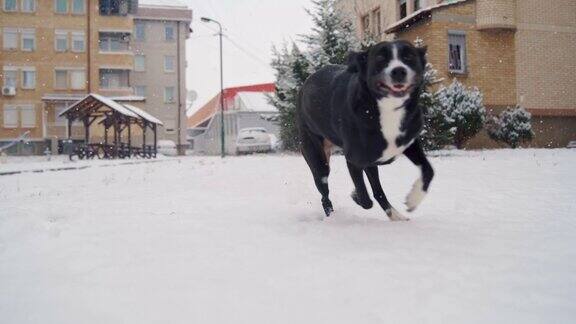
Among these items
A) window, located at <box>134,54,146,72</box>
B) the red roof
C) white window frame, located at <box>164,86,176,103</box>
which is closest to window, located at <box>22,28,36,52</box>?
window, located at <box>134,54,146,72</box>

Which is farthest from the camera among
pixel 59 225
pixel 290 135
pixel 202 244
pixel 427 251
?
pixel 290 135

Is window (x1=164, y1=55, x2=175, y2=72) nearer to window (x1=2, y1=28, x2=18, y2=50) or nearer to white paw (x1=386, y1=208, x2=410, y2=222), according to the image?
window (x1=2, y1=28, x2=18, y2=50)

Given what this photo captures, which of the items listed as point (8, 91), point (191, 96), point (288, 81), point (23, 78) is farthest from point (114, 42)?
point (288, 81)

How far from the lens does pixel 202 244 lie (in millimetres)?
3203

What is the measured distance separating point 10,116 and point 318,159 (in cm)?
4004

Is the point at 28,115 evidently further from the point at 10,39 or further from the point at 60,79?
the point at 10,39

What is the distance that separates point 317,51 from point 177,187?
11.7 metres

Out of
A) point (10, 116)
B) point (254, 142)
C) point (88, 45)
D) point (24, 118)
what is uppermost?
point (88, 45)

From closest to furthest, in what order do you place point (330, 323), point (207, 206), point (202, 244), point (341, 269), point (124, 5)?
point (330, 323) → point (341, 269) → point (202, 244) → point (207, 206) → point (124, 5)

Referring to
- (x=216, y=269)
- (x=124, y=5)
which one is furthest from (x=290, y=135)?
(x=124, y=5)

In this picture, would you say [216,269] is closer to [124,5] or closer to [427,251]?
[427,251]

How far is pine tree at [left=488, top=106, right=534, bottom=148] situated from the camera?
17766 millimetres

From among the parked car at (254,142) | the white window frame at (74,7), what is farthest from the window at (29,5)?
the parked car at (254,142)

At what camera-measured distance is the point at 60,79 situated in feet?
132
